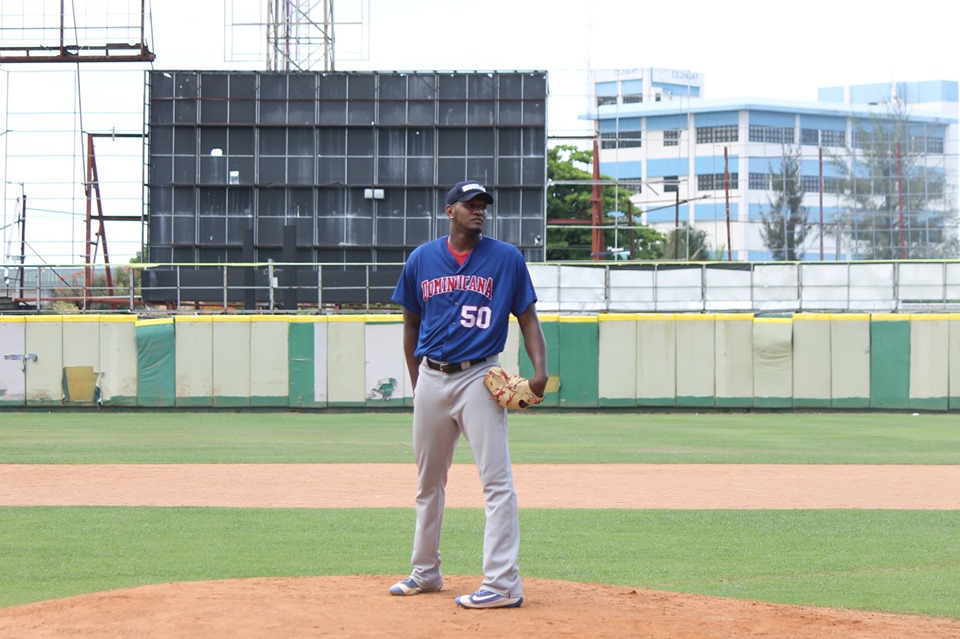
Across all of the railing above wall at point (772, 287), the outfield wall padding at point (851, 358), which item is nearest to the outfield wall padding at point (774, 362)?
the outfield wall padding at point (851, 358)

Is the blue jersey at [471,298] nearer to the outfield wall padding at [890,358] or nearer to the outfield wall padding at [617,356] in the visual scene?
the outfield wall padding at [617,356]

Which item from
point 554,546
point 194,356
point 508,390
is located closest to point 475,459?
point 508,390

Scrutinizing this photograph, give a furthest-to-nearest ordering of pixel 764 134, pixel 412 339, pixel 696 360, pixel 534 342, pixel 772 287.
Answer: pixel 764 134, pixel 772 287, pixel 696 360, pixel 412 339, pixel 534 342

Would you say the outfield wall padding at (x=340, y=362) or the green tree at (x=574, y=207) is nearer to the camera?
the outfield wall padding at (x=340, y=362)

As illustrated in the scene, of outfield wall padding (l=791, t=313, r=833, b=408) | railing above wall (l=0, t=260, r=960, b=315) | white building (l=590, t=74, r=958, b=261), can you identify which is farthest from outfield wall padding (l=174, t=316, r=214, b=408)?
white building (l=590, t=74, r=958, b=261)

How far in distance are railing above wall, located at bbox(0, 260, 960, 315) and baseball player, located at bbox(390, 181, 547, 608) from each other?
69.0ft

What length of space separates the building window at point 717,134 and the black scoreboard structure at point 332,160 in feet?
222

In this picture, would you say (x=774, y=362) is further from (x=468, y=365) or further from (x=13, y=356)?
(x=468, y=365)

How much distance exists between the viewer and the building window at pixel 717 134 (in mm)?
93938

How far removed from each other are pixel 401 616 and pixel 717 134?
92.2 meters

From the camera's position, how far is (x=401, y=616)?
5.41m

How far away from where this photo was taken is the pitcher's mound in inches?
201

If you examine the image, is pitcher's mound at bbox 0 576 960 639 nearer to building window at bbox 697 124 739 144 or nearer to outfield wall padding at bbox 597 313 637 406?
outfield wall padding at bbox 597 313 637 406

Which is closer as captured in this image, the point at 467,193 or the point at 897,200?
the point at 467,193
